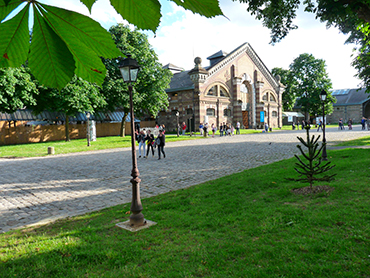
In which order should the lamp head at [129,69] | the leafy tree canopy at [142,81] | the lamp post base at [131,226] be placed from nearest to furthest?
the lamp post base at [131,226] → the lamp head at [129,69] → the leafy tree canopy at [142,81]

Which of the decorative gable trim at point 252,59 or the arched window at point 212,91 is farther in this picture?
the decorative gable trim at point 252,59

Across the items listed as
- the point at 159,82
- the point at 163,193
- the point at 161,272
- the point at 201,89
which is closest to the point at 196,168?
the point at 163,193

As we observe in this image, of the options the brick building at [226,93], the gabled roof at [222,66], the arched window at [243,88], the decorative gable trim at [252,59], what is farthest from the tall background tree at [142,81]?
the arched window at [243,88]

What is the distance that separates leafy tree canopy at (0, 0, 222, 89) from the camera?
666 millimetres

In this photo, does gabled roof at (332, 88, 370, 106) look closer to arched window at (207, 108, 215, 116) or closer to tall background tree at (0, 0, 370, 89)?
arched window at (207, 108, 215, 116)

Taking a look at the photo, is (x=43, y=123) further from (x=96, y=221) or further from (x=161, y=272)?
(x=161, y=272)

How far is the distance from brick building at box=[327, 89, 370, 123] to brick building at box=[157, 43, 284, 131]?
32.1 metres

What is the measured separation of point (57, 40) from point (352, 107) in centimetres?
8222

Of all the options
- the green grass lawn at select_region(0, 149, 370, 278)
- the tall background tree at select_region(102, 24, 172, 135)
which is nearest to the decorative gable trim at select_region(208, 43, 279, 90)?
the tall background tree at select_region(102, 24, 172, 135)

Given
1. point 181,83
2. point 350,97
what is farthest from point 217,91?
point 350,97

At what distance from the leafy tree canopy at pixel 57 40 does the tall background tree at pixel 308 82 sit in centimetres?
6070

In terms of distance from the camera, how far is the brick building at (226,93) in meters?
36.5

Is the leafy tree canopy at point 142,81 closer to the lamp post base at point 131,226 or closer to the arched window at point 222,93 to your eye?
the arched window at point 222,93

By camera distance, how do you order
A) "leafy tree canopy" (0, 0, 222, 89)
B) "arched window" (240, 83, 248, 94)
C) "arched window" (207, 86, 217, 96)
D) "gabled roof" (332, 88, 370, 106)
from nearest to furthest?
1. "leafy tree canopy" (0, 0, 222, 89)
2. "arched window" (207, 86, 217, 96)
3. "arched window" (240, 83, 248, 94)
4. "gabled roof" (332, 88, 370, 106)
